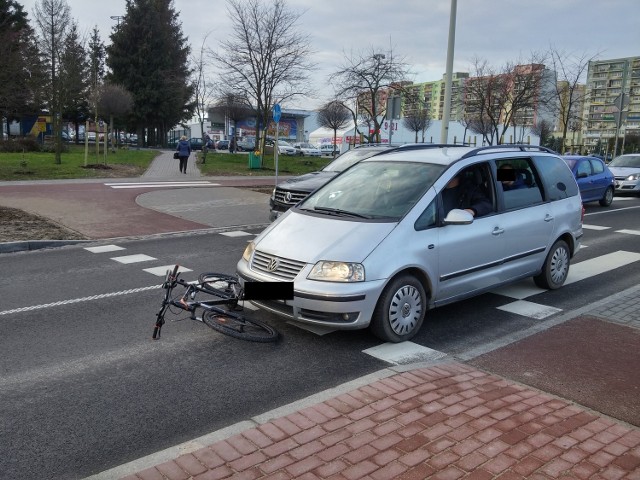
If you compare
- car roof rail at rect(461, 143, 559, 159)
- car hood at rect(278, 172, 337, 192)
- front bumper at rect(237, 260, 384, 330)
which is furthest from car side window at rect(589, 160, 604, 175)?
front bumper at rect(237, 260, 384, 330)

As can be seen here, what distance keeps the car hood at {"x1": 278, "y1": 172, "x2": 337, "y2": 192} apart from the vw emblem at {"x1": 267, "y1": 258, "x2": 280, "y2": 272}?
230 inches

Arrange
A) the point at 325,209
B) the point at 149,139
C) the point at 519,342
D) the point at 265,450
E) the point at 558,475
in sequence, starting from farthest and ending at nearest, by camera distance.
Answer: the point at 149,139, the point at 325,209, the point at 519,342, the point at 265,450, the point at 558,475

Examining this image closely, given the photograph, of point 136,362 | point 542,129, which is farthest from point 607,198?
point 542,129

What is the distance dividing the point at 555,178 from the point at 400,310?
3.37 metres

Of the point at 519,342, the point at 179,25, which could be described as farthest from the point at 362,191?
the point at 179,25

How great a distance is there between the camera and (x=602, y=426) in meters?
3.52

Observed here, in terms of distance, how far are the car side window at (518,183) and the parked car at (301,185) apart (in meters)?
4.18

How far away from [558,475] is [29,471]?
286 centimetres

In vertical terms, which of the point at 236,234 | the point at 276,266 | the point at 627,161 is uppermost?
the point at 627,161

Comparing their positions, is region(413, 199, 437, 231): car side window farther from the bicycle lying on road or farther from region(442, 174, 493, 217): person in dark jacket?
the bicycle lying on road

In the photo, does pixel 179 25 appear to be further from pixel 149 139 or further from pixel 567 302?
pixel 567 302

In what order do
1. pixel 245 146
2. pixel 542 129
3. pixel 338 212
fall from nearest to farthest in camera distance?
pixel 338 212 → pixel 542 129 → pixel 245 146

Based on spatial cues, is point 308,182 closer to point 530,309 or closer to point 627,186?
point 530,309

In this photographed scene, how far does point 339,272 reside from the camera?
4723 millimetres
